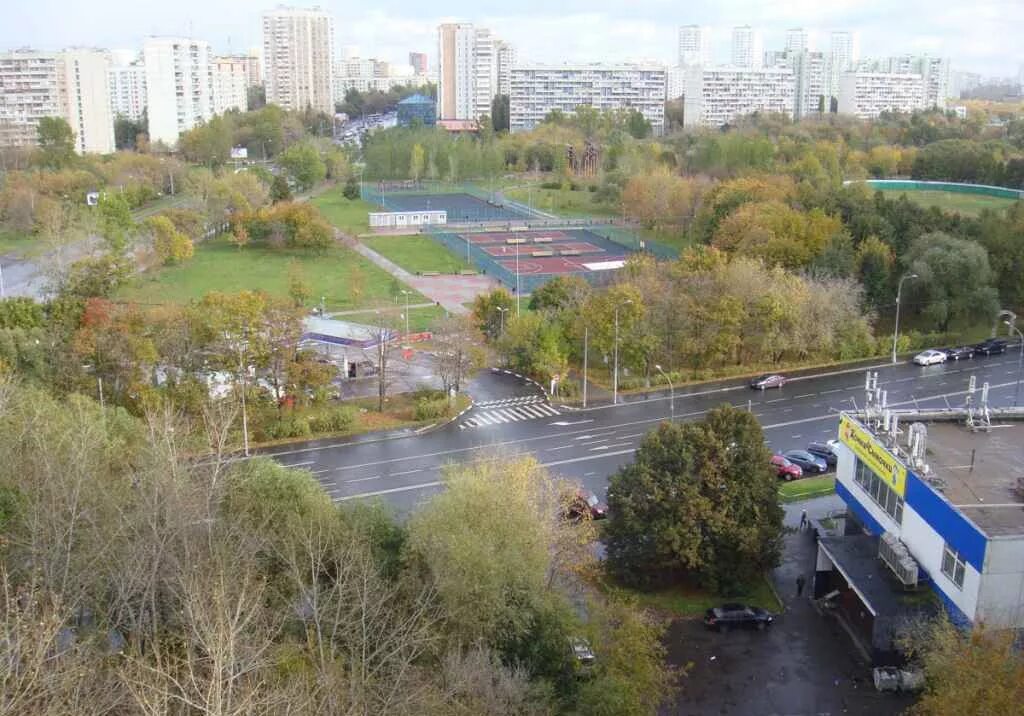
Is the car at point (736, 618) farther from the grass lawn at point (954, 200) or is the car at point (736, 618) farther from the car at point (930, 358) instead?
the grass lawn at point (954, 200)

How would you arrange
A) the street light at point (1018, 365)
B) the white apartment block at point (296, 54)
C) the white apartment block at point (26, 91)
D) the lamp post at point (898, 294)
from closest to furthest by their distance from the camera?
the street light at point (1018, 365)
the lamp post at point (898, 294)
the white apartment block at point (26, 91)
the white apartment block at point (296, 54)

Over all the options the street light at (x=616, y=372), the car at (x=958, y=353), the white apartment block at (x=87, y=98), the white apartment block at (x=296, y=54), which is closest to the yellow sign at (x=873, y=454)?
the street light at (x=616, y=372)

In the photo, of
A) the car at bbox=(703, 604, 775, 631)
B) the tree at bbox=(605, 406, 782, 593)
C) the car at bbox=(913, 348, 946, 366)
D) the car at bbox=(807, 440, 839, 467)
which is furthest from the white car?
the car at bbox=(703, 604, 775, 631)

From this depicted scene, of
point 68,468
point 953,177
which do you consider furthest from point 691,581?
point 953,177

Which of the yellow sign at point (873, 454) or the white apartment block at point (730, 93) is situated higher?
the white apartment block at point (730, 93)

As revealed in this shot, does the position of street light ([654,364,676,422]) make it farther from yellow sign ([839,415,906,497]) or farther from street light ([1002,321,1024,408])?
street light ([1002,321,1024,408])
